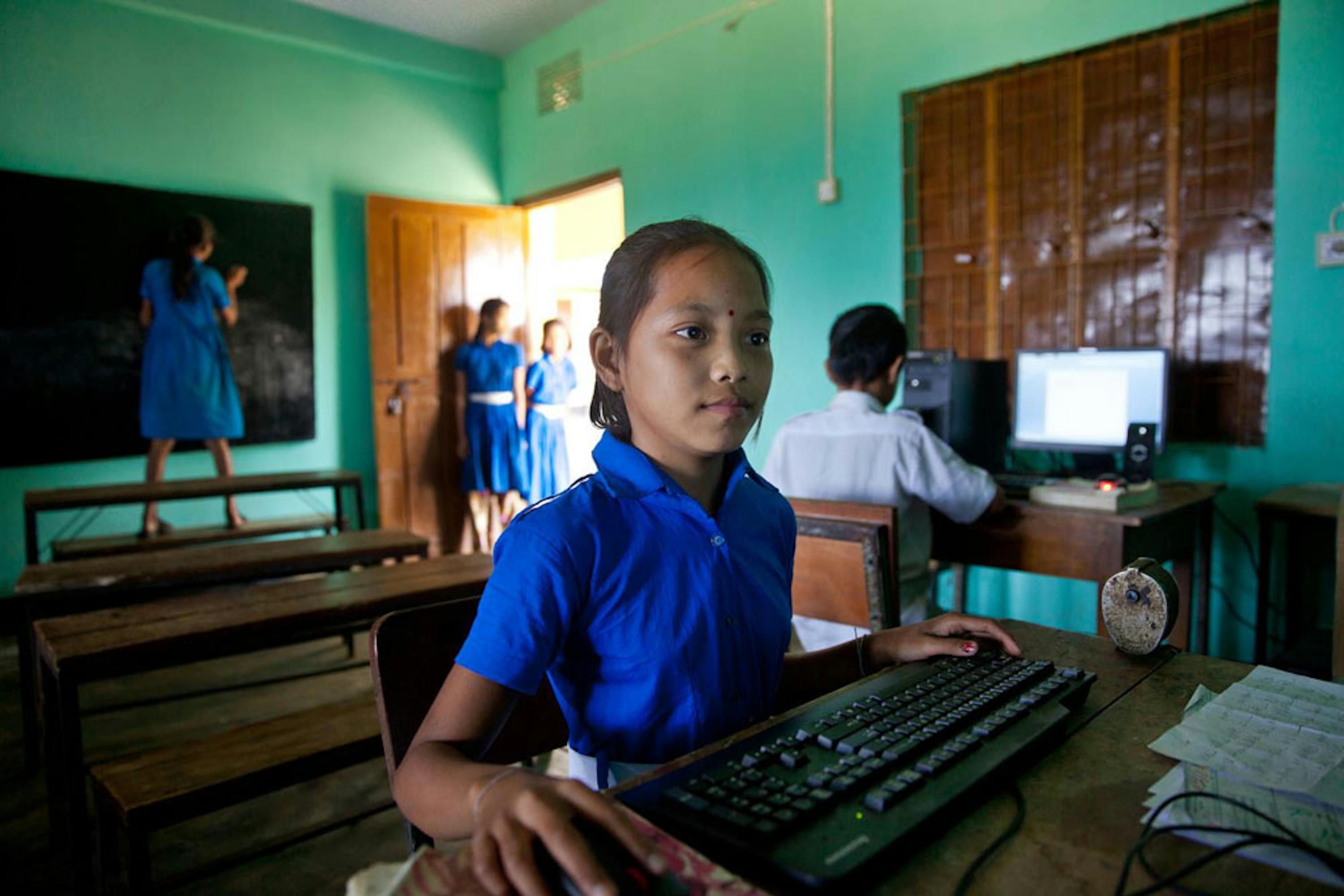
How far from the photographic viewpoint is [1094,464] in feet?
9.04

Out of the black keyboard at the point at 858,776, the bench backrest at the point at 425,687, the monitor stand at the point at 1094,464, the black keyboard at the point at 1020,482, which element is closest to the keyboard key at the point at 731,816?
the black keyboard at the point at 858,776

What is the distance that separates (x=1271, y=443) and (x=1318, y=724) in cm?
222

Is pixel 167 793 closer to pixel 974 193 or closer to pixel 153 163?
pixel 974 193

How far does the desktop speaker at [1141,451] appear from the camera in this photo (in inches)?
93.2

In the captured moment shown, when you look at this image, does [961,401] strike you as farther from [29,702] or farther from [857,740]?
[29,702]

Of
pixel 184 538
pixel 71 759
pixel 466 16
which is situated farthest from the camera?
pixel 466 16

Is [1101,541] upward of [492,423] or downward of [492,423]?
downward

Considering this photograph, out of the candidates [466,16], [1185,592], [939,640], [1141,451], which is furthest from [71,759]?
[466,16]

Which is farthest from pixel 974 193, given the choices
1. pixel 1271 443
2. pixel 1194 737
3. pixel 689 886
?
pixel 689 886

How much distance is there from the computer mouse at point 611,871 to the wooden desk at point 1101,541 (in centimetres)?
173

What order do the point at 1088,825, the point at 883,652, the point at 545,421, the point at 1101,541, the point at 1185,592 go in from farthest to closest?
the point at 545,421 → the point at 1185,592 → the point at 1101,541 → the point at 883,652 → the point at 1088,825

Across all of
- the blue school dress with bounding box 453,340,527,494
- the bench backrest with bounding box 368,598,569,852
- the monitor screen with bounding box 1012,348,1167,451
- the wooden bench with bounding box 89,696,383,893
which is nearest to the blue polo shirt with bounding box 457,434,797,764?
the bench backrest with bounding box 368,598,569,852

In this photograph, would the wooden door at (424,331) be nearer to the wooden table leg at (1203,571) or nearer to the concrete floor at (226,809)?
the concrete floor at (226,809)

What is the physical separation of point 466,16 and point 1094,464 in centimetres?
420
